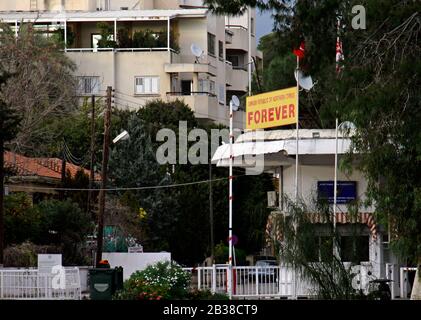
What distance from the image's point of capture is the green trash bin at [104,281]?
41125 mm

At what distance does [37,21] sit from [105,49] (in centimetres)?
631

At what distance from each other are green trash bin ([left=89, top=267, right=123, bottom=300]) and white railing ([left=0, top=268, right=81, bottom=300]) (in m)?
1.19

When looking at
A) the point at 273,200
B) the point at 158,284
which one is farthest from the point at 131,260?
the point at 158,284

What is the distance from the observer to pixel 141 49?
9356cm

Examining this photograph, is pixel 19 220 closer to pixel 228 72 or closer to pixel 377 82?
pixel 377 82

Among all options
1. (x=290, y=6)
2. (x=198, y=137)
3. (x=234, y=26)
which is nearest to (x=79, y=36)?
(x=234, y=26)

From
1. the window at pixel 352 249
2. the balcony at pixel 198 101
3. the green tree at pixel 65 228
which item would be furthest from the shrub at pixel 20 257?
the balcony at pixel 198 101

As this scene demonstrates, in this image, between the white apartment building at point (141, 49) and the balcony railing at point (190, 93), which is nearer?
the balcony railing at point (190, 93)

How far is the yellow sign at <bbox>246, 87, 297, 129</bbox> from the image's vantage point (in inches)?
1598

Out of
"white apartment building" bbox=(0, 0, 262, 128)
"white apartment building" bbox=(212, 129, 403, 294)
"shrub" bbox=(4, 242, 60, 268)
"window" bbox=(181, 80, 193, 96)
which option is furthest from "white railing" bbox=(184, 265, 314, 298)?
"window" bbox=(181, 80, 193, 96)

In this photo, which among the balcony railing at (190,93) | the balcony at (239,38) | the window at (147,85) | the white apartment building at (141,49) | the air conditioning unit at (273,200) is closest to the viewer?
the air conditioning unit at (273,200)

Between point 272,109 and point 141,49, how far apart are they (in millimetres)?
52364

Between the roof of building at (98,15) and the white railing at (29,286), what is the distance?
5548 cm

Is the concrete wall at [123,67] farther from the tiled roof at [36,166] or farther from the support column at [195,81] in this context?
the tiled roof at [36,166]
